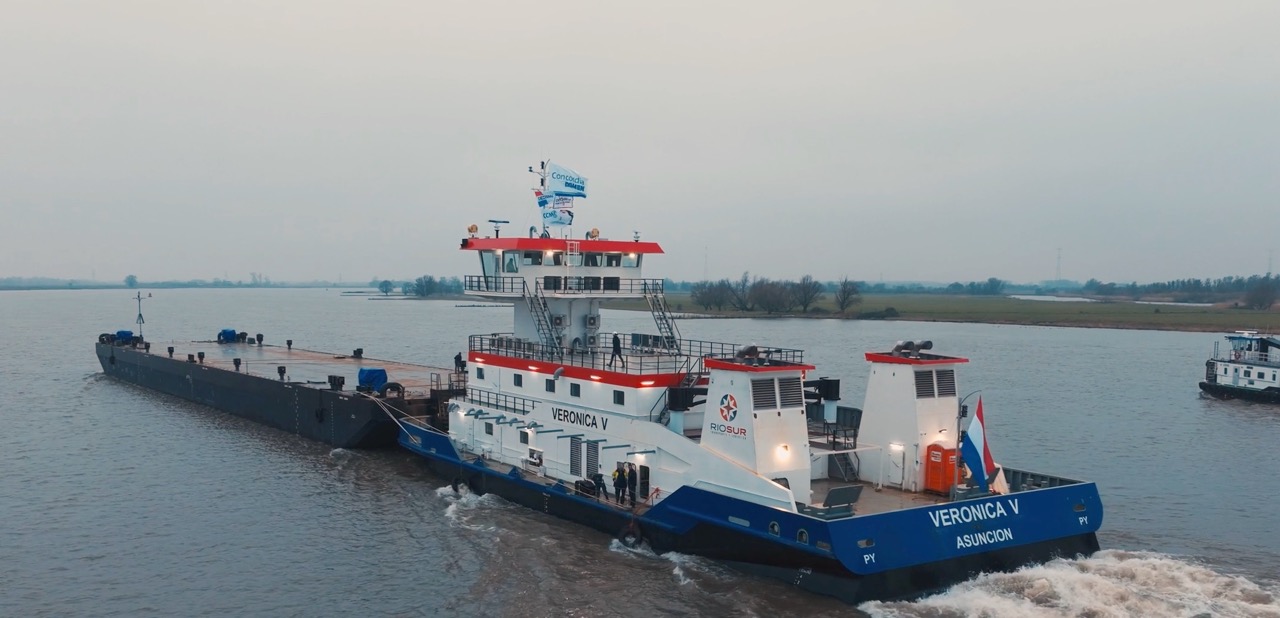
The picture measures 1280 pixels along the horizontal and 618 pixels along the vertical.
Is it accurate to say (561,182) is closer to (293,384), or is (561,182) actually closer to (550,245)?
(550,245)

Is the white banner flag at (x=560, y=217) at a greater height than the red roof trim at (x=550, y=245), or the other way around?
the white banner flag at (x=560, y=217)

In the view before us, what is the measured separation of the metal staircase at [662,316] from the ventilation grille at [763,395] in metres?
6.10

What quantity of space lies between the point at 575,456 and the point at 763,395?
22.9 ft

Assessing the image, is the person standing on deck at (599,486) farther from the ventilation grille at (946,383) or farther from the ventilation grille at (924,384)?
the ventilation grille at (946,383)

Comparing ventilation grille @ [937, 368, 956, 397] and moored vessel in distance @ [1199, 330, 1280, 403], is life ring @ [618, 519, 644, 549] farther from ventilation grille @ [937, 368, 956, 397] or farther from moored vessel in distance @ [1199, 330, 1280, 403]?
moored vessel in distance @ [1199, 330, 1280, 403]

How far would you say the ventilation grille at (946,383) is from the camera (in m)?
20.6

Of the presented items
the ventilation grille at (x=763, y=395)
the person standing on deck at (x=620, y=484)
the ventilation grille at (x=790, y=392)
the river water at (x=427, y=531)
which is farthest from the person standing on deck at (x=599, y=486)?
the ventilation grille at (x=790, y=392)

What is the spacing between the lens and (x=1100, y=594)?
17.8m

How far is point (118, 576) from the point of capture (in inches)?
808

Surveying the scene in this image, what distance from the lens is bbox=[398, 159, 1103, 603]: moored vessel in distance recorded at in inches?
695

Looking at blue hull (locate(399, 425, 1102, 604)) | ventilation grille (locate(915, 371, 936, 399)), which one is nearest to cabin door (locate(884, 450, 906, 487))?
ventilation grille (locate(915, 371, 936, 399))

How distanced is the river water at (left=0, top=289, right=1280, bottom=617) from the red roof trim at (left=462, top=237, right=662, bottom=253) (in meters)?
7.35

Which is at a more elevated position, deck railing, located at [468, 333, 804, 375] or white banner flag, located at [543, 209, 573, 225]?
white banner flag, located at [543, 209, 573, 225]

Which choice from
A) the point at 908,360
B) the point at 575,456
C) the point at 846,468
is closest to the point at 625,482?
the point at 575,456
